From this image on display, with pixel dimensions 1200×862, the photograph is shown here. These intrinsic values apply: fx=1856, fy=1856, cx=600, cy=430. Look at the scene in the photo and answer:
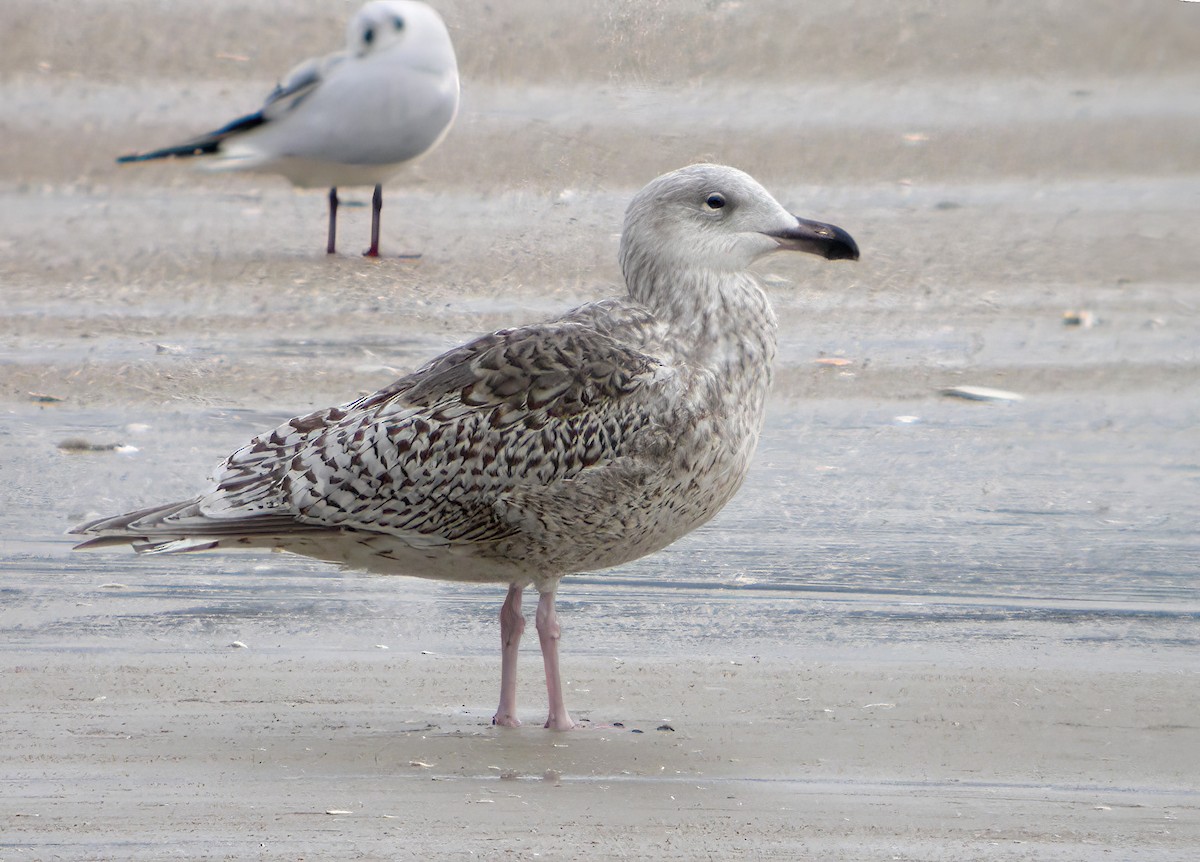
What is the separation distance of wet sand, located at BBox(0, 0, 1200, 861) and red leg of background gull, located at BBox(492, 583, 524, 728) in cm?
9

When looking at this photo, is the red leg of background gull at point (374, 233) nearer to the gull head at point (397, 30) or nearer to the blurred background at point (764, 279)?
the blurred background at point (764, 279)

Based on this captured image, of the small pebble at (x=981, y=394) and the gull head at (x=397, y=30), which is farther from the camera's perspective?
the gull head at (x=397, y=30)

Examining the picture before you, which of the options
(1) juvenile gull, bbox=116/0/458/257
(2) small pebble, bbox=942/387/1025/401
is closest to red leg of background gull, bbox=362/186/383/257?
(1) juvenile gull, bbox=116/0/458/257

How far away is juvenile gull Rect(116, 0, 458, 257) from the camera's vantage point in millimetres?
10828

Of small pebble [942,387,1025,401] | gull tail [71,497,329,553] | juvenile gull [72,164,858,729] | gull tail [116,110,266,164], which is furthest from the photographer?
gull tail [116,110,266,164]

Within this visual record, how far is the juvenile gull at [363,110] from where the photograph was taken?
10828 mm

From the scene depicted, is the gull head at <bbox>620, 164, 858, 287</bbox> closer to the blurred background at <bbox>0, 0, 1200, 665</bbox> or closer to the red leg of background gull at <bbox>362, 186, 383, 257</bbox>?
the blurred background at <bbox>0, 0, 1200, 665</bbox>

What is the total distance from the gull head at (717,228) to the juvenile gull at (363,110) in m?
5.72

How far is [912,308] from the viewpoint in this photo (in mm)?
9898

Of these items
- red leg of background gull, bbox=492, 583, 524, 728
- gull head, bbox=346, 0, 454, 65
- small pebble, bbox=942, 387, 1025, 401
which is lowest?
red leg of background gull, bbox=492, 583, 524, 728

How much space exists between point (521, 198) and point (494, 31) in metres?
2.55

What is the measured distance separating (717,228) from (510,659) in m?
1.32

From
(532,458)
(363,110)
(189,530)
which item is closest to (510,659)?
(532,458)

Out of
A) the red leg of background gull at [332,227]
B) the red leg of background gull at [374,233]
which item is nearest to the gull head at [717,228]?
the red leg of background gull at [374,233]
